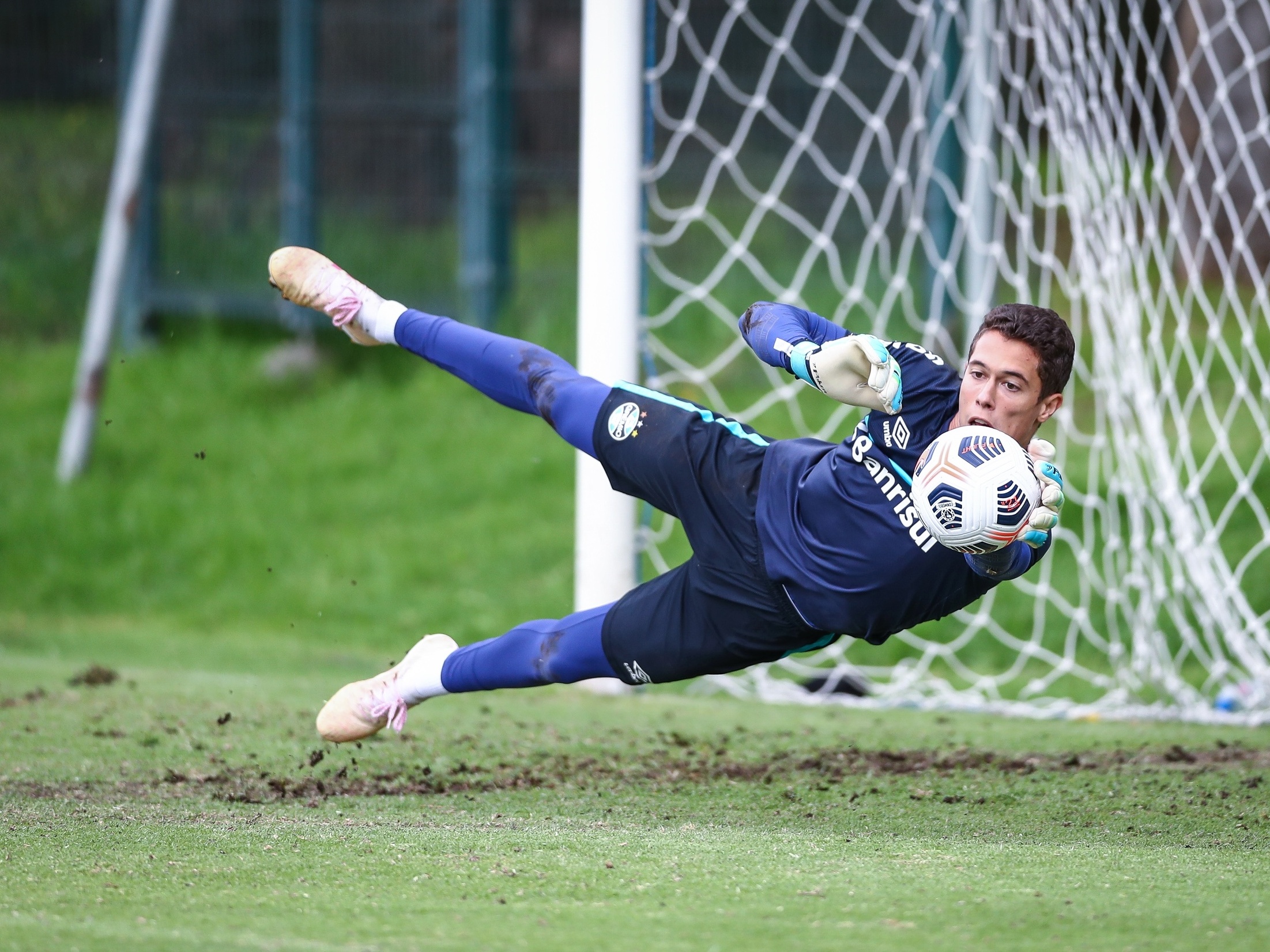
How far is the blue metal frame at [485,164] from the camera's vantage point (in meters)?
9.33

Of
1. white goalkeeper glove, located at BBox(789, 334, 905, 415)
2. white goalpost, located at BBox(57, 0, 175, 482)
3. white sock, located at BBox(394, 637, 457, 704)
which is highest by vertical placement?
→ white goalpost, located at BBox(57, 0, 175, 482)

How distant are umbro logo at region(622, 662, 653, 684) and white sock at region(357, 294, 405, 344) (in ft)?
3.52

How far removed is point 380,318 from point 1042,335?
1728 mm

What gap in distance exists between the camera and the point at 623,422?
3693 millimetres

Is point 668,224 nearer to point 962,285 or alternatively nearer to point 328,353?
point 962,285

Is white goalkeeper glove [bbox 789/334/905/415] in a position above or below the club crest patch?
above

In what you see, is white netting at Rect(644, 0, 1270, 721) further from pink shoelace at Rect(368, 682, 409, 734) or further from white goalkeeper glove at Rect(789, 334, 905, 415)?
white goalkeeper glove at Rect(789, 334, 905, 415)

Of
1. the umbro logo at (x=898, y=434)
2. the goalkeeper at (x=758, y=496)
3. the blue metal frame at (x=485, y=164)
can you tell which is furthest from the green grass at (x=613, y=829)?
the blue metal frame at (x=485, y=164)

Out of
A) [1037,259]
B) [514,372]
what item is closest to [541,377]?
[514,372]

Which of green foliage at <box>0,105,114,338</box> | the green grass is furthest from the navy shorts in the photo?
green foliage at <box>0,105,114,338</box>

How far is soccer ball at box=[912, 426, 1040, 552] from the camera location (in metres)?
3.07

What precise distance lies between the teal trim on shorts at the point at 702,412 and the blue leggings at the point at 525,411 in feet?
0.24

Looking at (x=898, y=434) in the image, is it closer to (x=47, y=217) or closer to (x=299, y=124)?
(x=299, y=124)

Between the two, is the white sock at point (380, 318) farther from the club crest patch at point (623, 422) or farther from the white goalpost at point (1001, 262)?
the white goalpost at point (1001, 262)
